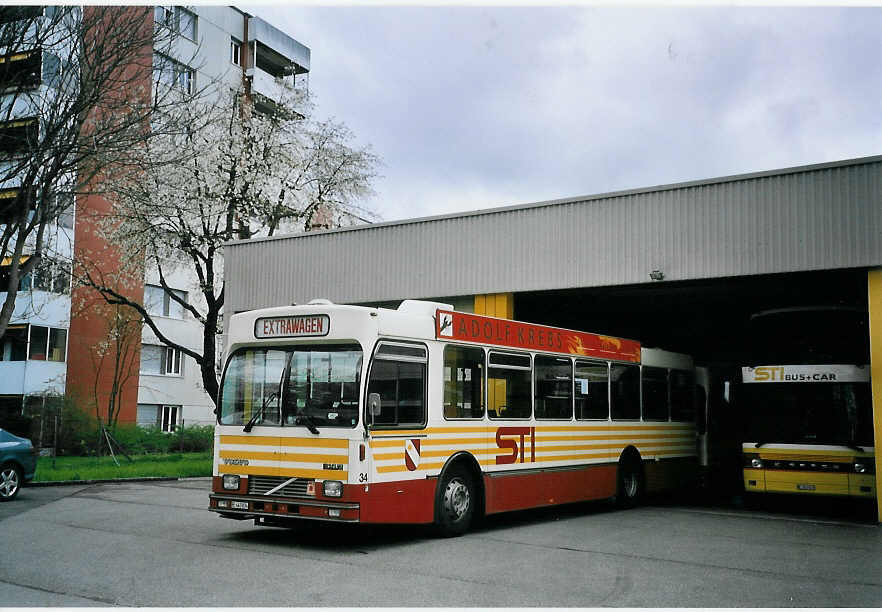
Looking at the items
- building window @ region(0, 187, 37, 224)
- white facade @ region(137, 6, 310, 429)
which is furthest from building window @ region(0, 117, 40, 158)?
white facade @ region(137, 6, 310, 429)

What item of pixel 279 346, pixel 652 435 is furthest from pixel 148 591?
pixel 652 435

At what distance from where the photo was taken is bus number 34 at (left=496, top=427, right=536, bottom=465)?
12.8m

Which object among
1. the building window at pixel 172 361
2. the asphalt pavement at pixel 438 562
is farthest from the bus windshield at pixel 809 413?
the building window at pixel 172 361

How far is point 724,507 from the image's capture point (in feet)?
56.3

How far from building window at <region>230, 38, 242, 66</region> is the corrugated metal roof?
28.3 meters

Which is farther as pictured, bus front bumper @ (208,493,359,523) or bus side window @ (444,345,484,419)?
bus side window @ (444,345,484,419)

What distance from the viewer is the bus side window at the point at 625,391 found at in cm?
1598

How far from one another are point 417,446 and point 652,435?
7400 mm

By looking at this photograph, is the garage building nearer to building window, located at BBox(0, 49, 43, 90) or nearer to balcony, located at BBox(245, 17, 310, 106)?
building window, located at BBox(0, 49, 43, 90)

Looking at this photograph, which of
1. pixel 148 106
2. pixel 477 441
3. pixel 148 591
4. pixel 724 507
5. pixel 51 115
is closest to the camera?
pixel 148 591

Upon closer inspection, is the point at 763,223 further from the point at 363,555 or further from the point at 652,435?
the point at 363,555

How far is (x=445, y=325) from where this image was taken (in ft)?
39.2

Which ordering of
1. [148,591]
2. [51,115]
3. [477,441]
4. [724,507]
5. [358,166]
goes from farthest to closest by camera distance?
1. [358,166]
2. [724,507]
3. [51,115]
4. [477,441]
5. [148,591]

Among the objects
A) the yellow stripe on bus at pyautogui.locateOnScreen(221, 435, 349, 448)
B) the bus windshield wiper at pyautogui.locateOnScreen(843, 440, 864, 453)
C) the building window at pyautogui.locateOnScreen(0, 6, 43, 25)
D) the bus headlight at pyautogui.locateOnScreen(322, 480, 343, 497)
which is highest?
the building window at pyautogui.locateOnScreen(0, 6, 43, 25)
